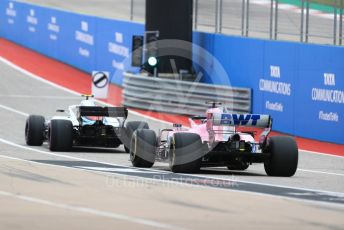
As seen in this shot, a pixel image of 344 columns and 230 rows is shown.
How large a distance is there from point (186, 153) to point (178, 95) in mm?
14643

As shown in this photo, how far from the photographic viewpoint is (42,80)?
3953cm

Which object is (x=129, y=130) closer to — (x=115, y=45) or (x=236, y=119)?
(x=236, y=119)

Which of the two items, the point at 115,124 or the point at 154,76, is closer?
the point at 115,124

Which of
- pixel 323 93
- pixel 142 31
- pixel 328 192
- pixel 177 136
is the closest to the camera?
pixel 328 192

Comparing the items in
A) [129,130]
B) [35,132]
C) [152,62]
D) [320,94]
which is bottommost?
[35,132]

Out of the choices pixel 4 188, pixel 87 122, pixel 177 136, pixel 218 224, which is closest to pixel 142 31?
pixel 87 122

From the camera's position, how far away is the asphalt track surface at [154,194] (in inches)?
452

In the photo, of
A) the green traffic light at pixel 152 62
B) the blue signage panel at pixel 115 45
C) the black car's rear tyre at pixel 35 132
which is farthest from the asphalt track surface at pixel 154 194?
the blue signage panel at pixel 115 45

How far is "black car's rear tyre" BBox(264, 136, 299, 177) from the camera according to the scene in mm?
17016

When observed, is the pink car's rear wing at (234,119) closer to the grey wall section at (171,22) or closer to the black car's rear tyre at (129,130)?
the black car's rear tyre at (129,130)

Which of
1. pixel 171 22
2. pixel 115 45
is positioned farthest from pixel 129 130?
pixel 115 45

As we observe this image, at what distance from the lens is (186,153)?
55.5 feet

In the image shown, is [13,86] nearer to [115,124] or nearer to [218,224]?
[115,124]

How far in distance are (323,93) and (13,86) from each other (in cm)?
1503
